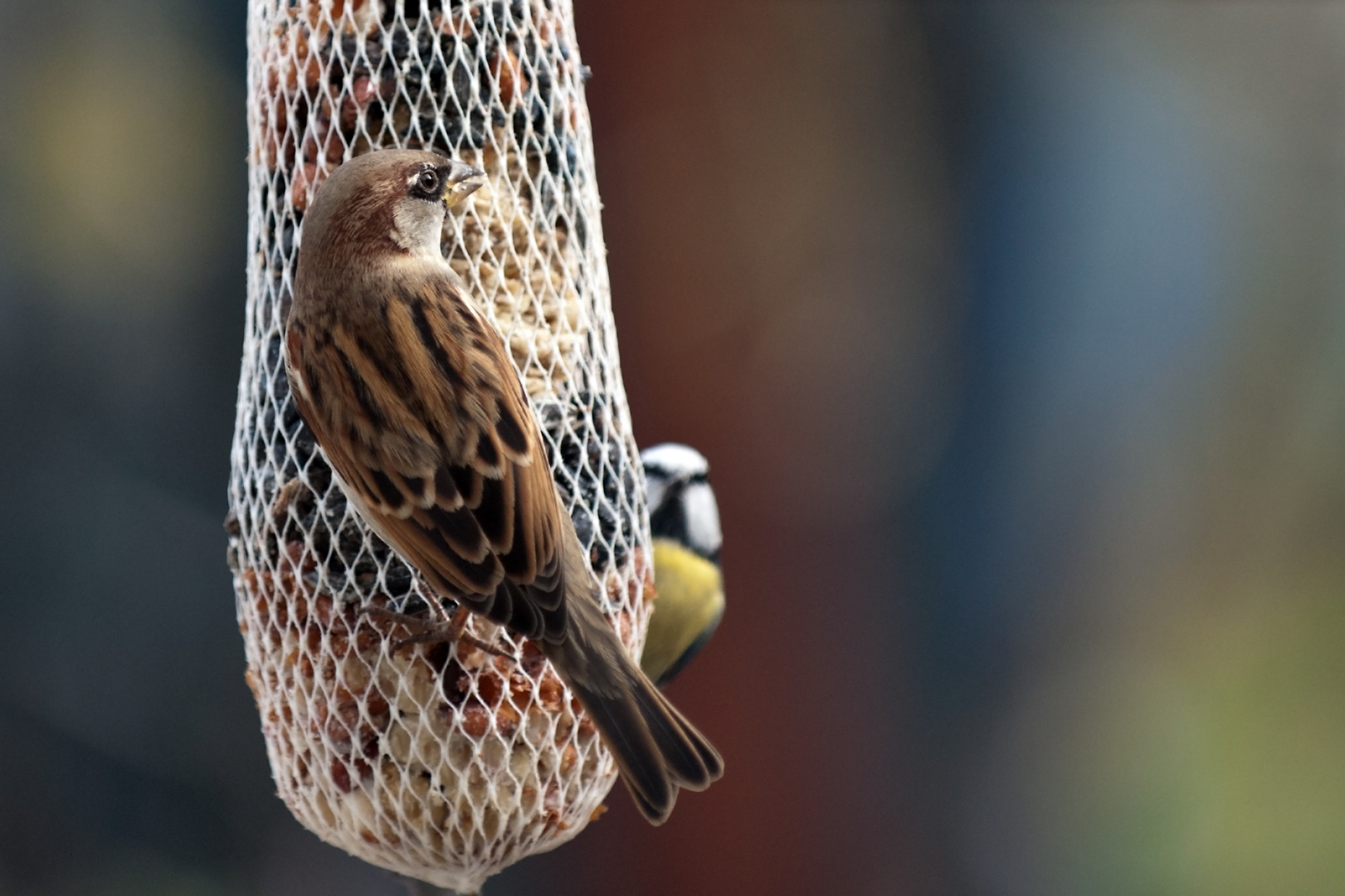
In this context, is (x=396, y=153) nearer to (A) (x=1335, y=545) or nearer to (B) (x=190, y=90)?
(B) (x=190, y=90)

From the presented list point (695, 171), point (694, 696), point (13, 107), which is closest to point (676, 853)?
point (694, 696)

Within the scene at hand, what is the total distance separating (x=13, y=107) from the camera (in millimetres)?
4094

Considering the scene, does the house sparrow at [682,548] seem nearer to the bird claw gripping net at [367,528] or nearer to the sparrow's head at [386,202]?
the bird claw gripping net at [367,528]

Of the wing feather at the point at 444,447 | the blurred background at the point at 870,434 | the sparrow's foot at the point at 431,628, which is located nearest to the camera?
the wing feather at the point at 444,447

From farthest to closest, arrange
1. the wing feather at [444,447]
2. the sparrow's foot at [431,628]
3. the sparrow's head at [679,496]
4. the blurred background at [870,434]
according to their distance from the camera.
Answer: the blurred background at [870,434] < the sparrow's head at [679,496] < the sparrow's foot at [431,628] < the wing feather at [444,447]

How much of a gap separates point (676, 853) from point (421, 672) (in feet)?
9.94

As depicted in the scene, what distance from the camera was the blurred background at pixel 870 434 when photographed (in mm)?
4059

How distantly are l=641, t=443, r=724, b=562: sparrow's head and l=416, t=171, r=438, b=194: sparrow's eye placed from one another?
0.68 meters

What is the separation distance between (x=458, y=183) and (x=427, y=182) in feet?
0.12

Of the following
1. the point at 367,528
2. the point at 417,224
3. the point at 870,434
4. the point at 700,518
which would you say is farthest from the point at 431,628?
the point at 870,434

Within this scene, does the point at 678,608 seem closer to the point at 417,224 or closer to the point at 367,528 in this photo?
the point at 367,528

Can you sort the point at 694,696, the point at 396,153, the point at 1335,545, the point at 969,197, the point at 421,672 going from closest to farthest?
the point at 396,153 → the point at 421,672 → the point at 694,696 → the point at 969,197 → the point at 1335,545

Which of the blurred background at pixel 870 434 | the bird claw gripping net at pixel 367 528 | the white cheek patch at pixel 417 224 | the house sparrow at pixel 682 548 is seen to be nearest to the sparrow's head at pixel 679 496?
the house sparrow at pixel 682 548

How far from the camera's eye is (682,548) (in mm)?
2311
